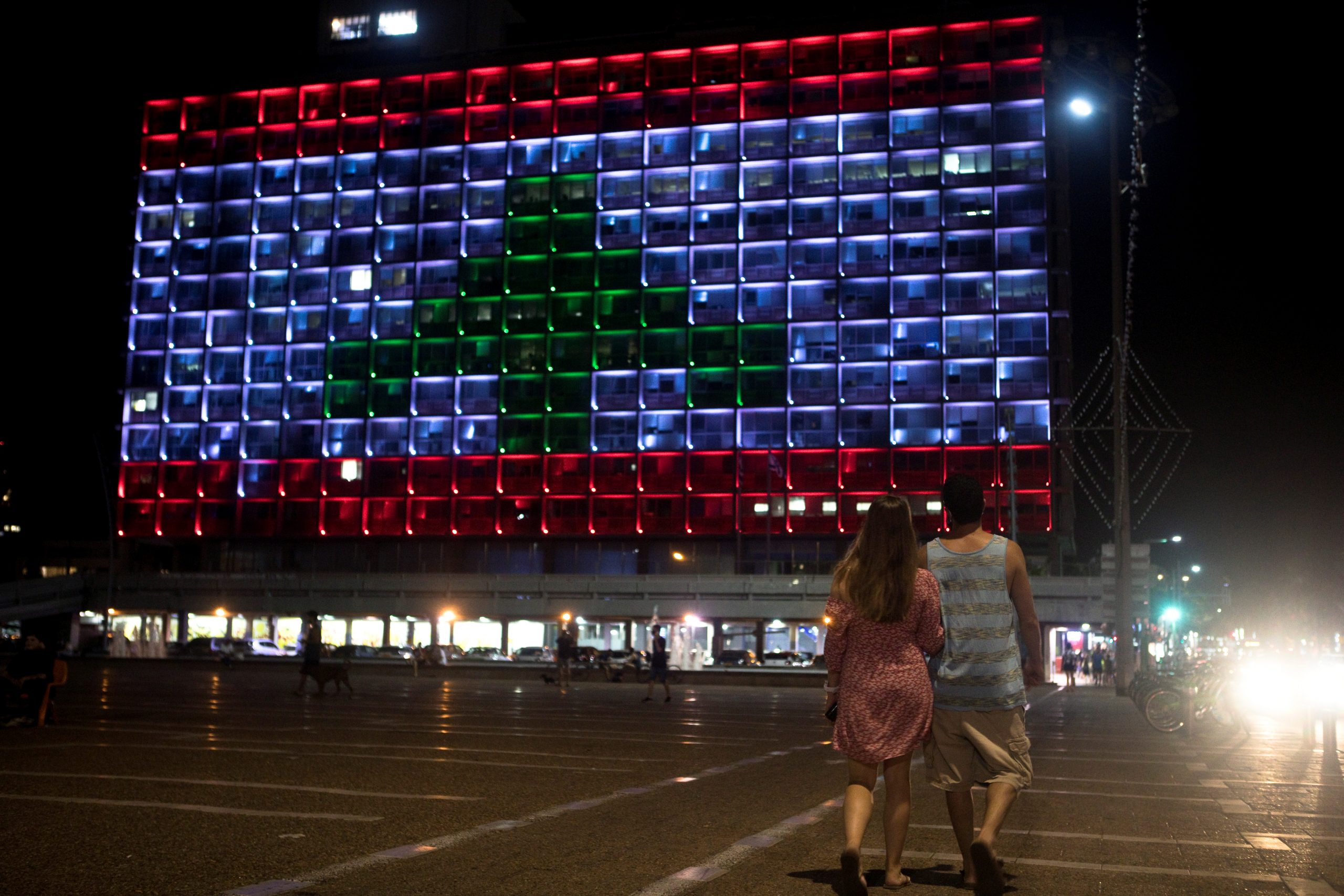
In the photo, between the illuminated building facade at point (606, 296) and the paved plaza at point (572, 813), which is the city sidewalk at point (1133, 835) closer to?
the paved plaza at point (572, 813)

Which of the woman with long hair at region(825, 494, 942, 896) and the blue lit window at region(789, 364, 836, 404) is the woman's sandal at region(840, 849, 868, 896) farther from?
the blue lit window at region(789, 364, 836, 404)

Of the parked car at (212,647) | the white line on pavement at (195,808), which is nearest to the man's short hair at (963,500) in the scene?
the white line on pavement at (195,808)

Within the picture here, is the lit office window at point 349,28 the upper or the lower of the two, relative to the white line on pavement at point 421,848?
upper

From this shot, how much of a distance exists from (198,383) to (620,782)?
9183 centimetres

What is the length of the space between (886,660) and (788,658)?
225ft

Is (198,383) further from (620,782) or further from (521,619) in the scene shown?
(620,782)

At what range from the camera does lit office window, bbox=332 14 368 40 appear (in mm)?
103000

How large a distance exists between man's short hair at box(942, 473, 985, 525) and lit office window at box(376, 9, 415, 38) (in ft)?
335

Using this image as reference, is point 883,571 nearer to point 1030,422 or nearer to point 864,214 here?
point 1030,422

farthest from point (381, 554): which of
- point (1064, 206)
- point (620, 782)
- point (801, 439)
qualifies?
point (620, 782)

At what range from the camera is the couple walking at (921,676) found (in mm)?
6691

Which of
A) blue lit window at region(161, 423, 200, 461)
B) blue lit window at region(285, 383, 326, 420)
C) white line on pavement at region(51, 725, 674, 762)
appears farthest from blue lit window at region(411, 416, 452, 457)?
white line on pavement at region(51, 725, 674, 762)

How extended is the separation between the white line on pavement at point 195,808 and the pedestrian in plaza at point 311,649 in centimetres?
1851

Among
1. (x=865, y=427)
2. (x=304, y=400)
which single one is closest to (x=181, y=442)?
(x=304, y=400)
